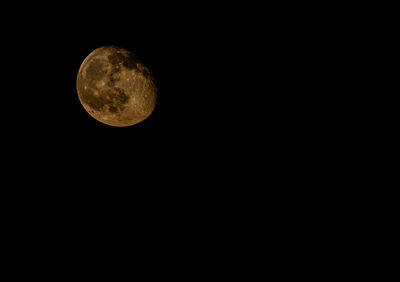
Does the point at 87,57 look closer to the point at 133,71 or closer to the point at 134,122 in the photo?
the point at 133,71

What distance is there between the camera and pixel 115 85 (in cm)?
197

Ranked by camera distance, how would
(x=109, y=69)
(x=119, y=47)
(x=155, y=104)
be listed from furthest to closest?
1. (x=155, y=104)
2. (x=119, y=47)
3. (x=109, y=69)

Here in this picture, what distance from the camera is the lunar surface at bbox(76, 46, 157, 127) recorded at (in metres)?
1.98

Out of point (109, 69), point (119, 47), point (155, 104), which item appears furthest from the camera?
point (155, 104)

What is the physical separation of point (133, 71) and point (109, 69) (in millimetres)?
220

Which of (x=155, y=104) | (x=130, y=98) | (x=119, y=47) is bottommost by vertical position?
(x=130, y=98)

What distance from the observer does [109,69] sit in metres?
1.98

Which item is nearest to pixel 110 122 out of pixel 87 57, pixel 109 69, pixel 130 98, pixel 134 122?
pixel 134 122

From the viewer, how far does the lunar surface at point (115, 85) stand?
1976 millimetres

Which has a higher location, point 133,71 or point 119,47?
point 119,47

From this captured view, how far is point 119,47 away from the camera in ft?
7.11

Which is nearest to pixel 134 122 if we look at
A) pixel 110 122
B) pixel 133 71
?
pixel 110 122

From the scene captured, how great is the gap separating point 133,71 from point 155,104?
1.38 ft

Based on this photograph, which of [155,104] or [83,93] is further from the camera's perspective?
[155,104]
